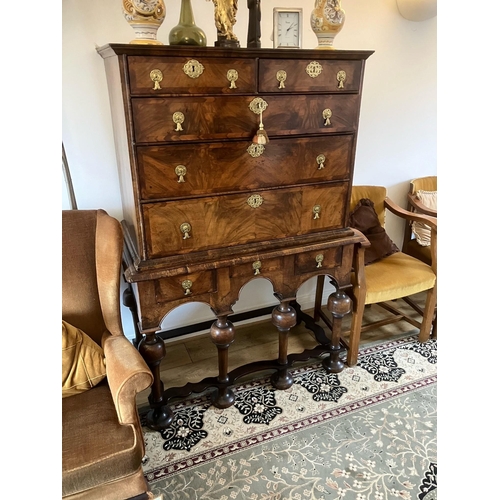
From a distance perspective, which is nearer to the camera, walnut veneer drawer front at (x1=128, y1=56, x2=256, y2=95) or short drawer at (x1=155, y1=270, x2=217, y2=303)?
walnut veneer drawer front at (x1=128, y1=56, x2=256, y2=95)

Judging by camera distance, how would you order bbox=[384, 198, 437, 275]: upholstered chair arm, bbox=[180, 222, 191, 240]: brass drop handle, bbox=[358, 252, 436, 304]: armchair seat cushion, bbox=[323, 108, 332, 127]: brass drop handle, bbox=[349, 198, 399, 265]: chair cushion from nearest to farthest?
bbox=[180, 222, 191, 240]: brass drop handle
bbox=[323, 108, 332, 127]: brass drop handle
bbox=[358, 252, 436, 304]: armchair seat cushion
bbox=[384, 198, 437, 275]: upholstered chair arm
bbox=[349, 198, 399, 265]: chair cushion

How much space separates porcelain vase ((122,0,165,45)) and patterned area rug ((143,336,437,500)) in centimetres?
167

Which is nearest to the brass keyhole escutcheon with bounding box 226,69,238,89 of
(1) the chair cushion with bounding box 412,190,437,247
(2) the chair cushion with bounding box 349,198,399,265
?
(2) the chair cushion with bounding box 349,198,399,265

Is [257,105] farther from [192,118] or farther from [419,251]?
[419,251]

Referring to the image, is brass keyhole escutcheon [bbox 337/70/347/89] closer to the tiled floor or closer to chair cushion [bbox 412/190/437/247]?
chair cushion [bbox 412/190/437/247]

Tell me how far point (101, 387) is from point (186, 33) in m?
1.37

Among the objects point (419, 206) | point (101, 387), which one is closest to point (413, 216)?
point (419, 206)

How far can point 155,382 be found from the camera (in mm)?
1825

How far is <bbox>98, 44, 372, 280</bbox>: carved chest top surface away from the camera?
142 cm

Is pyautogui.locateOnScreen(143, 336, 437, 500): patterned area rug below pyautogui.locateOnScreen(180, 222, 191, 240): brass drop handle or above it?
below
